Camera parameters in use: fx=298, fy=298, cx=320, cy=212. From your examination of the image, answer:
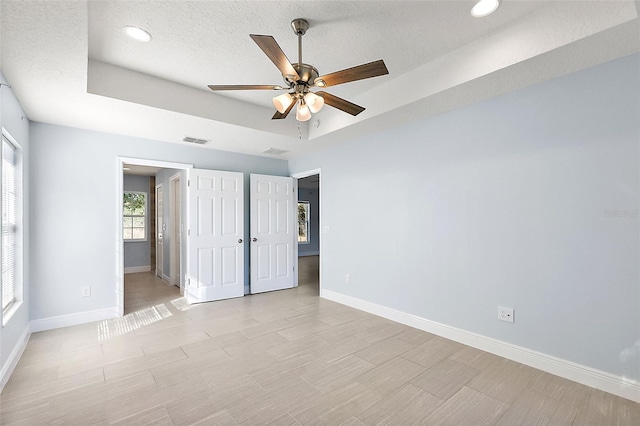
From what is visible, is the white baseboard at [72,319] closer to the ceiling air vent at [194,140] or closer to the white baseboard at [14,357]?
the white baseboard at [14,357]

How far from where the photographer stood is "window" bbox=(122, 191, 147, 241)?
24.9 ft

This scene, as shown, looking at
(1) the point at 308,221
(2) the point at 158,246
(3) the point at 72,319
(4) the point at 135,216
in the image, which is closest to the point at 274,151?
(3) the point at 72,319

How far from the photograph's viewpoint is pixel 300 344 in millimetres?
3100

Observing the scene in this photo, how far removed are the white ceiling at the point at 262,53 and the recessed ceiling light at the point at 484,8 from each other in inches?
2.4

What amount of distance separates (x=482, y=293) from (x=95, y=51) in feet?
14.0

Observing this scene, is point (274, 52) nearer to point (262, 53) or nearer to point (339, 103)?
point (339, 103)

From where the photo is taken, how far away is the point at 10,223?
2.88m

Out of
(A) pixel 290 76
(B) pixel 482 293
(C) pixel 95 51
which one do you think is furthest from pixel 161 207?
(B) pixel 482 293

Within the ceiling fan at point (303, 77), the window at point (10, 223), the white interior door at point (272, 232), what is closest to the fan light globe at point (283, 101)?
the ceiling fan at point (303, 77)

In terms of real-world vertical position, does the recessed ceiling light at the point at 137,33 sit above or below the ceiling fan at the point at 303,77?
above

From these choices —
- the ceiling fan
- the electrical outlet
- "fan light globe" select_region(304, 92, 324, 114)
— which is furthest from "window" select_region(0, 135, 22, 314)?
the electrical outlet

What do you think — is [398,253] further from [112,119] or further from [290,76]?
[112,119]

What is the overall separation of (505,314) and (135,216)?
8.22 metres

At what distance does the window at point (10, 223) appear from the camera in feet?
8.76
